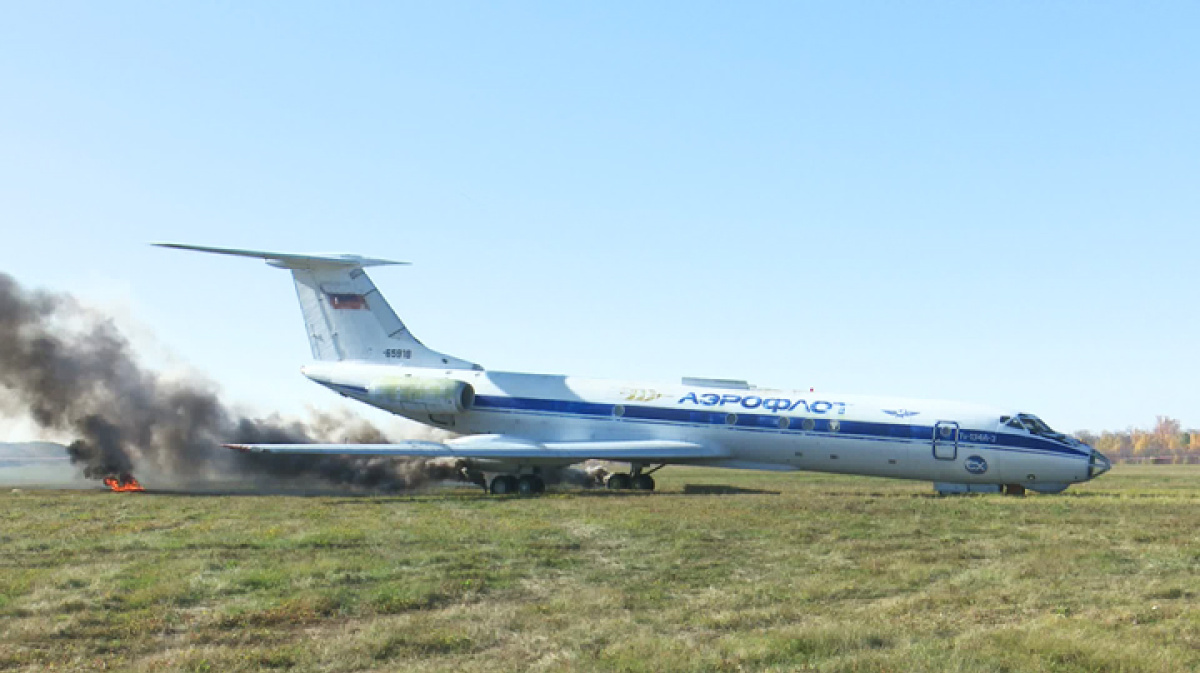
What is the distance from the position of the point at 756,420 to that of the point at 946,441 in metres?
5.08

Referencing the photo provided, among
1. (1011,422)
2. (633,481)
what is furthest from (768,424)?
(1011,422)

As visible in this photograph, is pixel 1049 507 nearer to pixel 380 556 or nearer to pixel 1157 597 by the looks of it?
pixel 1157 597

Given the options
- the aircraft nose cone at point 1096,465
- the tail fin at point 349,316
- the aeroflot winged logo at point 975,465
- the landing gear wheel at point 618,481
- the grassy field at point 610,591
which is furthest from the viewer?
the tail fin at point 349,316

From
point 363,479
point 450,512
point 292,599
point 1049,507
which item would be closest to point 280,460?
point 363,479

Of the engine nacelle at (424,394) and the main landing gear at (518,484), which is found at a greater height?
the engine nacelle at (424,394)

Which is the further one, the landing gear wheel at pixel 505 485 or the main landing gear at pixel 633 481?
the main landing gear at pixel 633 481

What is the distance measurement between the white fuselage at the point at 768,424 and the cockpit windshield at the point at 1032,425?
0.12m

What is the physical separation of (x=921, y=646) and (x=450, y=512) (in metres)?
14.7

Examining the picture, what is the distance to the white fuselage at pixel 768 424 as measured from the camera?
2792cm

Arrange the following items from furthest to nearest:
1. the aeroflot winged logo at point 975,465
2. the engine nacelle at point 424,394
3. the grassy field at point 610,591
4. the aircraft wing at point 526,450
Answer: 1. the engine nacelle at point 424,394
2. the aircraft wing at point 526,450
3. the aeroflot winged logo at point 975,465
4. the grassy field at point 610,591

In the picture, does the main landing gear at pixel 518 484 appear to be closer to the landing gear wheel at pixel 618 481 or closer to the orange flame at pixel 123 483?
the landing gear wheel at pixel 618 481

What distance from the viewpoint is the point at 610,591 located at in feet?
39.0

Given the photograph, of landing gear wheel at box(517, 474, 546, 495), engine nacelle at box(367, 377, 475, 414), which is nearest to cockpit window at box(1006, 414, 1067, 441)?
landing gear wheel at box(517, 474, 546, 495)

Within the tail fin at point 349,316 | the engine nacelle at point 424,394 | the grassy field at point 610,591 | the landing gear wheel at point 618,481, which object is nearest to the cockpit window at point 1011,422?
the grassy field at point 610,591
